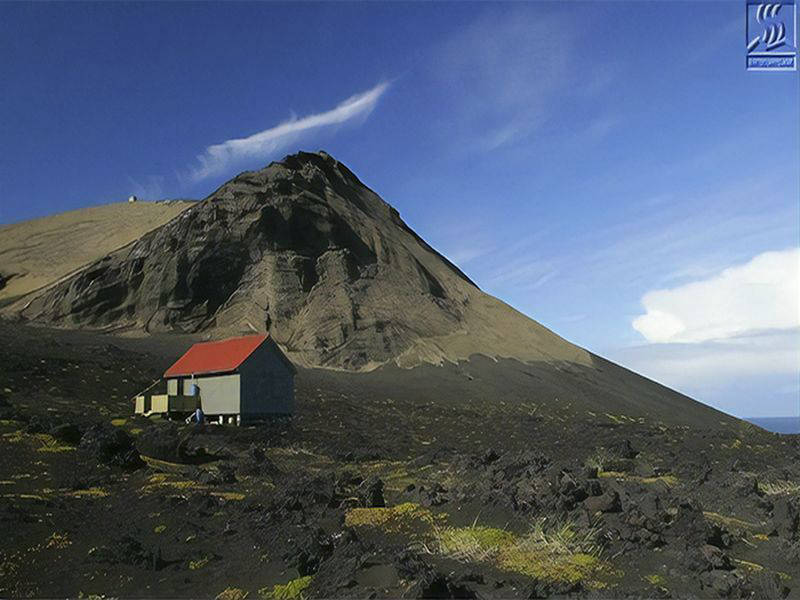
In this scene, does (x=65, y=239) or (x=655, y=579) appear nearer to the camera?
(x=655, y=579)

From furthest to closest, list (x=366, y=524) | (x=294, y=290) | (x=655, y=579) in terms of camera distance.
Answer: (x=294, y=290)
(x=366, y=524)
(x=655, y=579)

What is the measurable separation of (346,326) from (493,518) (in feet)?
195

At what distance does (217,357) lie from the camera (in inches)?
1487

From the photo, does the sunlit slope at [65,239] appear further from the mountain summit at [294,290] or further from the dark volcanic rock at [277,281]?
the dark volcanic rock at [277,281]

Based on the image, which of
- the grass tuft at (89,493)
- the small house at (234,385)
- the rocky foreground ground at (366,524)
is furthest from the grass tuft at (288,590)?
the small house at (234,385)

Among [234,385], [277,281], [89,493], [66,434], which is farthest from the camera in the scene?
[277,281]

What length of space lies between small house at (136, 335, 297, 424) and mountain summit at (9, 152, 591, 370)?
1129 inches

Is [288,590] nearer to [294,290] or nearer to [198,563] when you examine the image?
[198,563]

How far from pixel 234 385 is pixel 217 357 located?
9.40 ft

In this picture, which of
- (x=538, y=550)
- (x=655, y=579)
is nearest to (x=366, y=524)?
(x=538, y=550)

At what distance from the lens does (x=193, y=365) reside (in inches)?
1511

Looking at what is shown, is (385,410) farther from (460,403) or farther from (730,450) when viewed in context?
(730,450)

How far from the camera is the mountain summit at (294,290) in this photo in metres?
71.3

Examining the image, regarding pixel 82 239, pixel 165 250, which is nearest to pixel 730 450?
pixel 165 250
